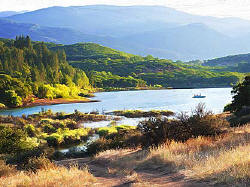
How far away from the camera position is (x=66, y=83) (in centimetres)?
11769

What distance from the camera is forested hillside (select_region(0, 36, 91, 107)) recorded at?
273ft

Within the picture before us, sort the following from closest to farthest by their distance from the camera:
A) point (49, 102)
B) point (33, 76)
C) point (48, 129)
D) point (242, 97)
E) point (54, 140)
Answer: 1. point (54, 140)
2. point (242, 97)
3. point (48, 129)
4. point (49, 102)
5. point (33, 76)

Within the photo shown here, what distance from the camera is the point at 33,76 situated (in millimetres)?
103438

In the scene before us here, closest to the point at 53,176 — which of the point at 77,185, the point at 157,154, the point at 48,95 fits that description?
the point at 77,185

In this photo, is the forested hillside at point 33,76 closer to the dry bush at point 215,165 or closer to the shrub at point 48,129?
the shrub at point 48,129

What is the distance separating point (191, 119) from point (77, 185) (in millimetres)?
10124

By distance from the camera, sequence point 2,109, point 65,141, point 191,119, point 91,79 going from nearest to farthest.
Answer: point 191,119 → point 65,141 → point 2,109 → point 91,79

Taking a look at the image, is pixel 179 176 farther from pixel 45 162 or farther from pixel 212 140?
pixel 212 140

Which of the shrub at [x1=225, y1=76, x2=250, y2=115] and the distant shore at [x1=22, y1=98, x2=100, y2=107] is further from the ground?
the shrub at [x1=225, y1=76, x2=250, y2=115]

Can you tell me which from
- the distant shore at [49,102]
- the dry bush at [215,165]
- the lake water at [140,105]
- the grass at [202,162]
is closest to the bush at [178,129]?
the grass at [202,162]

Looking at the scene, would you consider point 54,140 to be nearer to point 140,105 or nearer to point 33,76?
point 140,105

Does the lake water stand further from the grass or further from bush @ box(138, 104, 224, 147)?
the grass

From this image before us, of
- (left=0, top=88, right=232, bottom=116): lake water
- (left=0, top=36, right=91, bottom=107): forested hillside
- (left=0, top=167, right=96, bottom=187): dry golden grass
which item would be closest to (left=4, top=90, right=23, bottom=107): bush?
(left=0, top=36, right=91, bottom=107): forested hillside

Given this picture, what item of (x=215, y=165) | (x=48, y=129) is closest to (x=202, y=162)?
(x=215, y=165)
